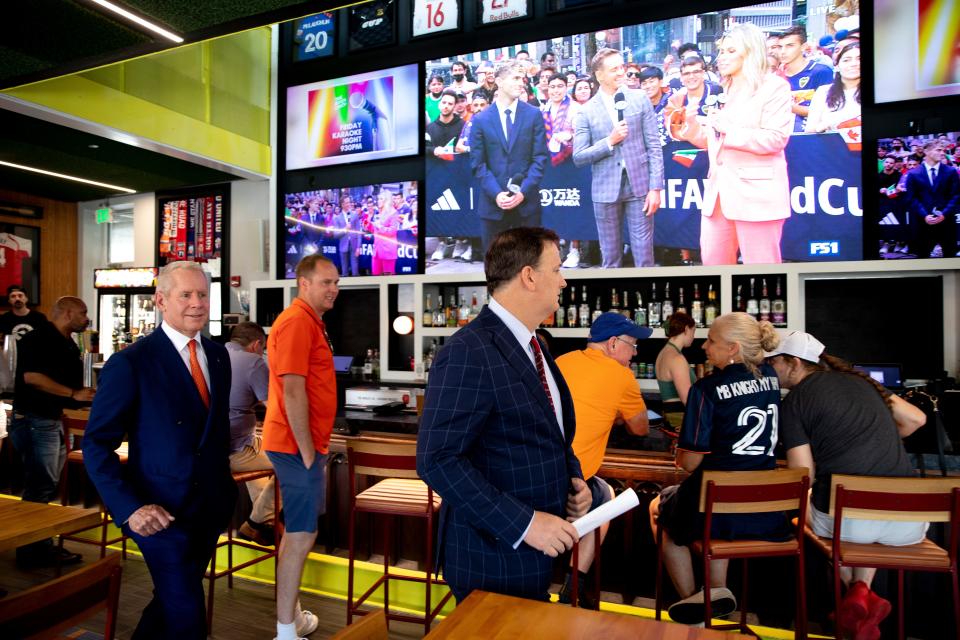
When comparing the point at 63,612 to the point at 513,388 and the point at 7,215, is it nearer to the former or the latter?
the point at 513,388

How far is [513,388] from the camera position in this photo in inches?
58.9

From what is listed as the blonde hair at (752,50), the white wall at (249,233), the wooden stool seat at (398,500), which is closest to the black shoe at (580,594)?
the wooden stool seat at (398,500)

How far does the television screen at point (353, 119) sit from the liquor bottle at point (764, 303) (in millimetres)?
3518

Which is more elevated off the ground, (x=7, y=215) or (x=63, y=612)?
(x=7, y=215)

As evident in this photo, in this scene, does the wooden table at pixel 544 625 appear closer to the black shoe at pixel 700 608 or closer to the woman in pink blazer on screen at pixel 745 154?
the black shoe at pixel 700 608

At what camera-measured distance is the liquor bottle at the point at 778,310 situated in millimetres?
4926

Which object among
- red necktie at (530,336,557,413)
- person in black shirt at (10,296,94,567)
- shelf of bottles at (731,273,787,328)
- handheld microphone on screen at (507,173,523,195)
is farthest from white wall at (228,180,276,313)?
red necktie at (530,336,557,413)

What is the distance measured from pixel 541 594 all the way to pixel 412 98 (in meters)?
5.67

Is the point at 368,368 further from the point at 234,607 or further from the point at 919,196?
the point at 919,196

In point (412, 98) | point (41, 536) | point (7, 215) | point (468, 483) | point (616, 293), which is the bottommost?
point (41, 536)

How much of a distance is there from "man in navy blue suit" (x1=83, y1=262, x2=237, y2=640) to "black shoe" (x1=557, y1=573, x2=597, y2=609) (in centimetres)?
153

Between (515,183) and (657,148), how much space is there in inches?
51.9

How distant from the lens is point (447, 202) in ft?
20.3

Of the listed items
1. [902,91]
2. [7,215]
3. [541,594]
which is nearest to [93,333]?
[7,215]
